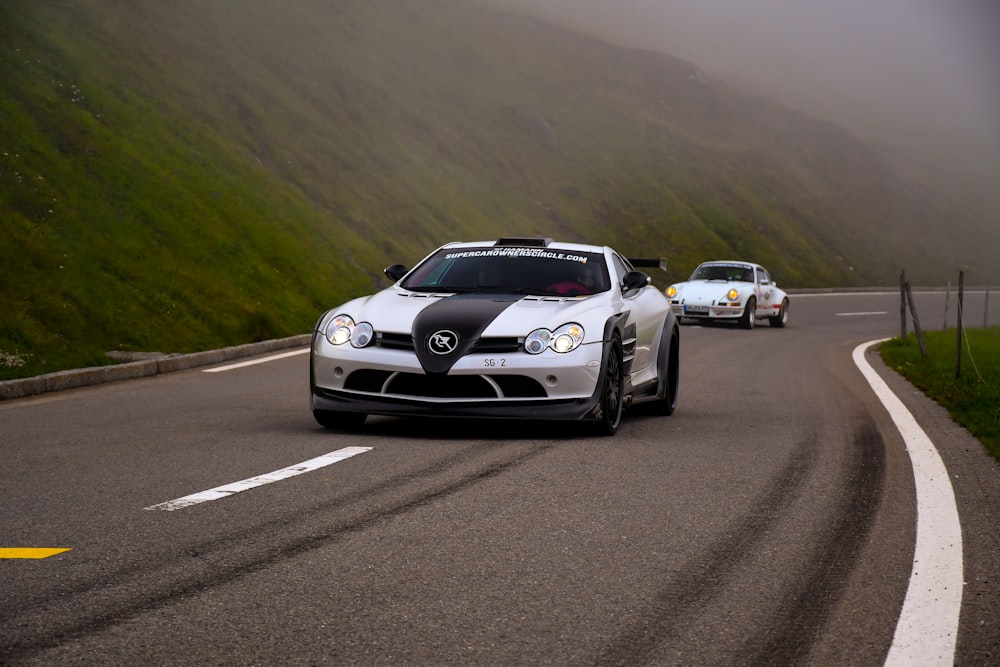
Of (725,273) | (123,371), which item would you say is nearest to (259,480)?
(123,371)

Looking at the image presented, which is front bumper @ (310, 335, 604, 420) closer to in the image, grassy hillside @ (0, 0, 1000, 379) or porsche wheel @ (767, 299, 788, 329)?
grassy hillside @ (0, 0, 1000, 379)

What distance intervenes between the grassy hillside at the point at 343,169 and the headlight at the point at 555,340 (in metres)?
5.97

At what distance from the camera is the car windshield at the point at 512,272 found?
34.2ft

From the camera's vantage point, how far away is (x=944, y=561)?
18.6 feet

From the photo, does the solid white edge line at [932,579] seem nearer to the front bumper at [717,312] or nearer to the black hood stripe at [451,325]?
the black hood stripe at [451,325]

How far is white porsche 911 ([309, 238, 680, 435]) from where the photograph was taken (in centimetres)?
915

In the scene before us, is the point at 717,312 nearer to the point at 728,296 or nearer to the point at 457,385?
the point at 728,296


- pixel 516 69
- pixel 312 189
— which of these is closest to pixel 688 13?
pixel 516 69

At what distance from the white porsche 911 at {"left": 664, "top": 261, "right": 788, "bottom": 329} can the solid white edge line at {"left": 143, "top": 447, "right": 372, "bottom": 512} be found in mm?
19944

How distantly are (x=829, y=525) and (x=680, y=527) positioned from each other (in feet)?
2.44

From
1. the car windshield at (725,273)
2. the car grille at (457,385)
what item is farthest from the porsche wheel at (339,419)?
the car windshield at (725,273)

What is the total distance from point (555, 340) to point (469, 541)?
3.64 meters

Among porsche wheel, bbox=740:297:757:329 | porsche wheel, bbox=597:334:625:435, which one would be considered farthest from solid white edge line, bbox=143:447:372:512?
porsche wheel, bbox=740:297:757:329

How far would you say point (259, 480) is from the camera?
7336mm
